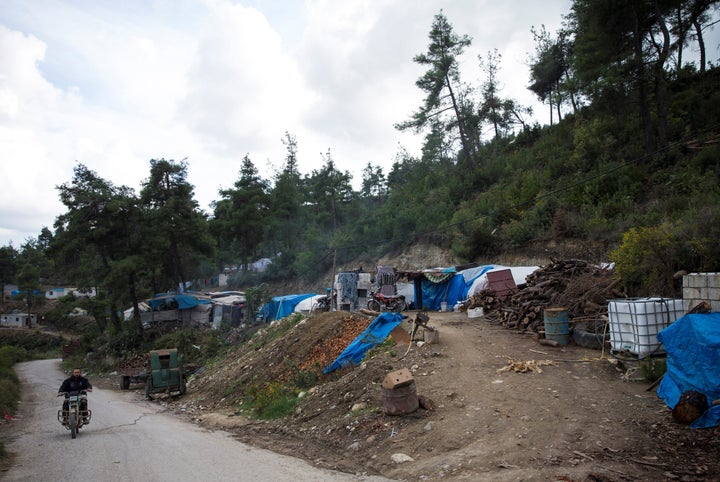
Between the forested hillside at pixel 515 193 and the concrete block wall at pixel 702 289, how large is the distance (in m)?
2.39

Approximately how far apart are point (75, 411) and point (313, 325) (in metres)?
8.14

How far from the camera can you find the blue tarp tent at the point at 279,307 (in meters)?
28.9

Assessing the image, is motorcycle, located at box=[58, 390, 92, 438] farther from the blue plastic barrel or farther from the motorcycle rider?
the blue plastic barrel

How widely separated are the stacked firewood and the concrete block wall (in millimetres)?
2685

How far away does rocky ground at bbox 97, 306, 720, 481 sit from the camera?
5773 millimetres

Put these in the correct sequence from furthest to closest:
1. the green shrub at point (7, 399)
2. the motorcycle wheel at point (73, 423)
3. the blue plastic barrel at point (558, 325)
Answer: the green shrub at point (7, 399) → the blue plastic barrel at point (558, 325) → the motorcycle wheel at point (73, 423)

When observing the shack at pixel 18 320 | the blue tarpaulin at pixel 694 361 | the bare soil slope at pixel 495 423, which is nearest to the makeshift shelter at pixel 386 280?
the bare soil slope at pixel 495 423

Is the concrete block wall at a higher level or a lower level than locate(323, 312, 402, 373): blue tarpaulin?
higher

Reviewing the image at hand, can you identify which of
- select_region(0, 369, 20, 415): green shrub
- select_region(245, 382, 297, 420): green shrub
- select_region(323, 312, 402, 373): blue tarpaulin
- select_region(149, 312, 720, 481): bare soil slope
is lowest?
select_region(0, 369, 20, 415): green shrub

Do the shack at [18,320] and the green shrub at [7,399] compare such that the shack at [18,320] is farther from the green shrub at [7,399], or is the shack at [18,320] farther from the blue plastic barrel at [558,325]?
the blue plastic barrel at [558,325]

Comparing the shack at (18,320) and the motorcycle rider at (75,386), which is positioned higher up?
the motorcycle rider at (75,386)

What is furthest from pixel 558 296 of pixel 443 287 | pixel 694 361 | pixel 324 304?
pixel 324 304

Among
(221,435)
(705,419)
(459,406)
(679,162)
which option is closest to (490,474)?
(459,406)

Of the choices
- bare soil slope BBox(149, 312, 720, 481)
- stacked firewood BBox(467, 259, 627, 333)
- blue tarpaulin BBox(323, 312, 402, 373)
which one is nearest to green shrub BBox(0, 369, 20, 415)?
bare soil slope BBox(149, 312, 720, 481)
